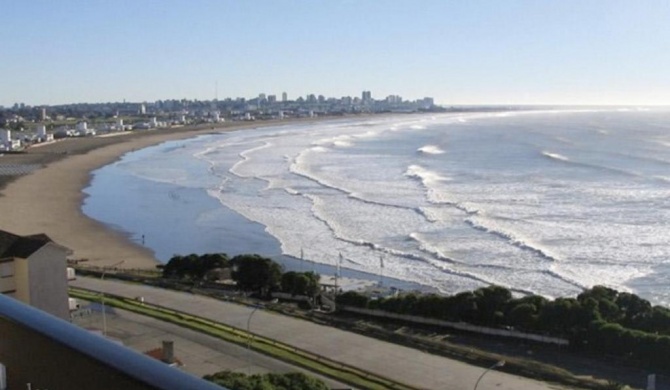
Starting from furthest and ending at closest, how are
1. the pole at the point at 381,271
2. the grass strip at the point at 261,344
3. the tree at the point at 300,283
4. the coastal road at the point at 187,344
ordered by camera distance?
the pole at the point at 381,271 < the tree at the point at 300,283 < the coastal road at the point at 187,344 < the grass strip at the point at 261,344

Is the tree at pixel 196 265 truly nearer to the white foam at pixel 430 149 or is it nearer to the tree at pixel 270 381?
the tree at pixel 270 381

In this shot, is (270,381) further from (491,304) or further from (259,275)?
(259,275)

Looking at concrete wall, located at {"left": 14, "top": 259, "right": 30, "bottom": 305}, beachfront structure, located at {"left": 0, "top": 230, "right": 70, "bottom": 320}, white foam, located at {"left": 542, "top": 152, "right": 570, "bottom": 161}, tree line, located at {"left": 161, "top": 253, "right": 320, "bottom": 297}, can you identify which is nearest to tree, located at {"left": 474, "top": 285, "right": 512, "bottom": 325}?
tree line, located at {"left": 161, "top": 253, "right": 320, "bottom": 297}

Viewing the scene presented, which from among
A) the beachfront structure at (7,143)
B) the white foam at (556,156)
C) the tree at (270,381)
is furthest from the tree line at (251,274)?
the beachfront structure at (7,143)

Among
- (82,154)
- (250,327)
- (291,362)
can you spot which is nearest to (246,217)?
(250,327)

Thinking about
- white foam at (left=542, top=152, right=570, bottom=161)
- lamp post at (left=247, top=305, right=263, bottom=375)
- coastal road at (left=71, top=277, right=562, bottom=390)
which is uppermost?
white foam at (left=542, top=152, right=570, bottom=161)

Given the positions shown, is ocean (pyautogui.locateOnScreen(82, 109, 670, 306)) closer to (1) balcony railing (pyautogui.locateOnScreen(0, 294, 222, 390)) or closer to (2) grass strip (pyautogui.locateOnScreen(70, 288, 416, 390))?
(2) grass strip (pyautogui.locateOnScreen(70, 288, 416, 390))

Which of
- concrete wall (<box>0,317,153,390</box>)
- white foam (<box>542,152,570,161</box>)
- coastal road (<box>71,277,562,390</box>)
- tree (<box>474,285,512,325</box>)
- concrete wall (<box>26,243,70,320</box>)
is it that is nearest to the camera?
concrete wall (<box>0,317,153,390</box>)

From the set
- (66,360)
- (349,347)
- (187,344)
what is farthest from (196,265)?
(66,360)
